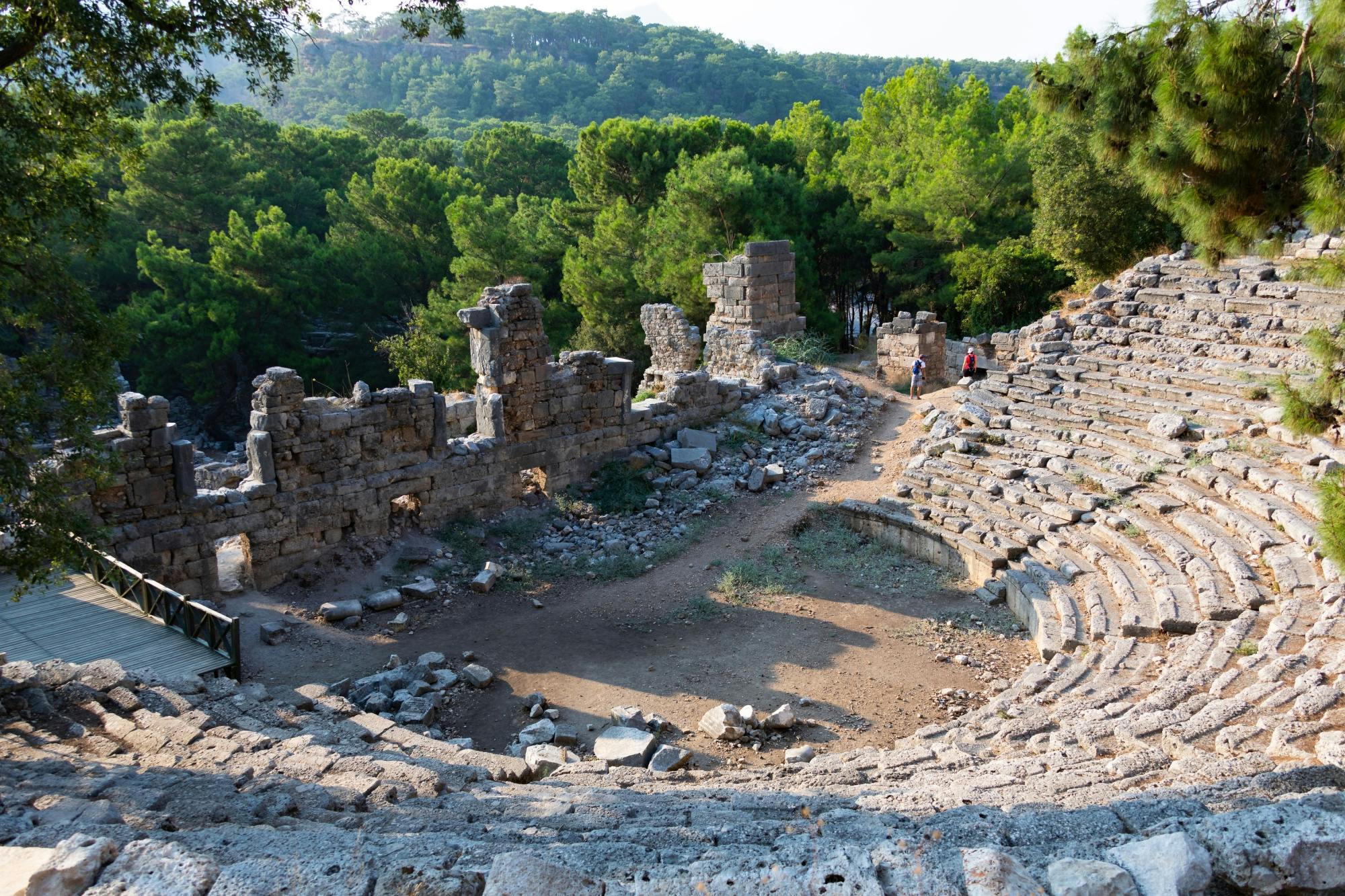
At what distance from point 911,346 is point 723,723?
12334mm

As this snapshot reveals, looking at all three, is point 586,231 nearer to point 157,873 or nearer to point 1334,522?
point 1334,522

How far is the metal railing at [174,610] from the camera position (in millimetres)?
9234

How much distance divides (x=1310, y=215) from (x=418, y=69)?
301 ft

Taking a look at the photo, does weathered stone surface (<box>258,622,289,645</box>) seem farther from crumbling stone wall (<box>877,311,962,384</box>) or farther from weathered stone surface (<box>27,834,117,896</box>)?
crumbling stone wall (<box>877,311,962,384</box>)

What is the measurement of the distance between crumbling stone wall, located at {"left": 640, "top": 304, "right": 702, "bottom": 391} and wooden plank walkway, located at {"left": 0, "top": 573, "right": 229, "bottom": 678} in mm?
11634

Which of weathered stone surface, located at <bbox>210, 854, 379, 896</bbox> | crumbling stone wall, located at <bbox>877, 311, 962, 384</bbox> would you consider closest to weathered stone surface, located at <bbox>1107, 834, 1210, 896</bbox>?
weathered stone surface, located at <bbox>210, 854, 379, 896</bbox>

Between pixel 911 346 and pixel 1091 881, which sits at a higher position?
pixel 1091 881

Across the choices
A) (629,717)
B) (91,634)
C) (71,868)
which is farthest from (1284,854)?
(91,634)

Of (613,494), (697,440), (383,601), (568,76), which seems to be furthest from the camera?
(568,76)

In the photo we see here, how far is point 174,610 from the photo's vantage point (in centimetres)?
965

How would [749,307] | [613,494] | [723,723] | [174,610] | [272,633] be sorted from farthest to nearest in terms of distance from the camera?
[749,307]
[613,494]
[272,633]
[174,610]
[723,723]

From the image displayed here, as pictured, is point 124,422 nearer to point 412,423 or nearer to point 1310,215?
point 412,423

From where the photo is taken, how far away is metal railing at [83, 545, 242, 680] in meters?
9.23

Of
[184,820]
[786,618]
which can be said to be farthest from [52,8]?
[786,618]
